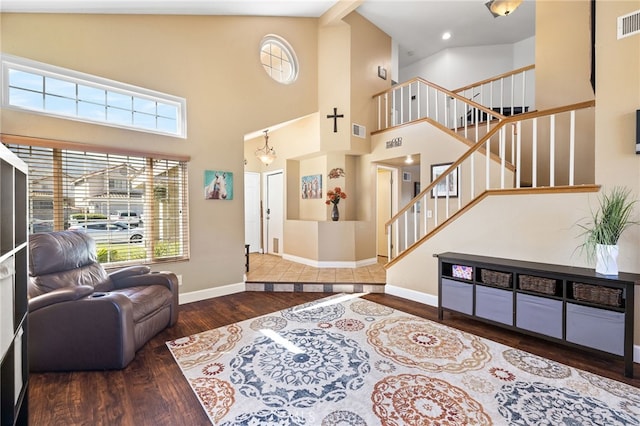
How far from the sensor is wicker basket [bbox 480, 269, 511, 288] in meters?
2.86

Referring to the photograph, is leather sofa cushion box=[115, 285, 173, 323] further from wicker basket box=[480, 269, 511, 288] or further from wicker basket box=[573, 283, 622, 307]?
wicker basket box=[573, 283, 622, 307]

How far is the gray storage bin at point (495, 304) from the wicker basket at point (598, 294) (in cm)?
52

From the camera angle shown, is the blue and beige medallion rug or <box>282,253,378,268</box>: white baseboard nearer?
the blue and beige medallion rug

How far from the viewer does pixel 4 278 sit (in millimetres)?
1320

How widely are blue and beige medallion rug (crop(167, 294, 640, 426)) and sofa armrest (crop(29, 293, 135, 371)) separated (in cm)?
53

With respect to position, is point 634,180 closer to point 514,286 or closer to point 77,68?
point 514,286

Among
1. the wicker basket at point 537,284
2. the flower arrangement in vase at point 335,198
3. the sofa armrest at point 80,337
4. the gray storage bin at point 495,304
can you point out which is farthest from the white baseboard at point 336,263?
the sofa armrest at point 80,337

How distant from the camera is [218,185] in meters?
4.20

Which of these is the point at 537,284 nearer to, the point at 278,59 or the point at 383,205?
the point at 383,205

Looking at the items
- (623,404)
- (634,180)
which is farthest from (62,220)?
(634,180)

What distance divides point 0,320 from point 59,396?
48.0 inches

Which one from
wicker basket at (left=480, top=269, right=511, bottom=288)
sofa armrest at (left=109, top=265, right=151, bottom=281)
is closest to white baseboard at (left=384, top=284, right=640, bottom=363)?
wicker basket at (left=480, top=269, right=511, bottom=288)

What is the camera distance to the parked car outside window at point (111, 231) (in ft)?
10.6

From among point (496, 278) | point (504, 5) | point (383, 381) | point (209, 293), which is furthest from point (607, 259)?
point (209, 293)
